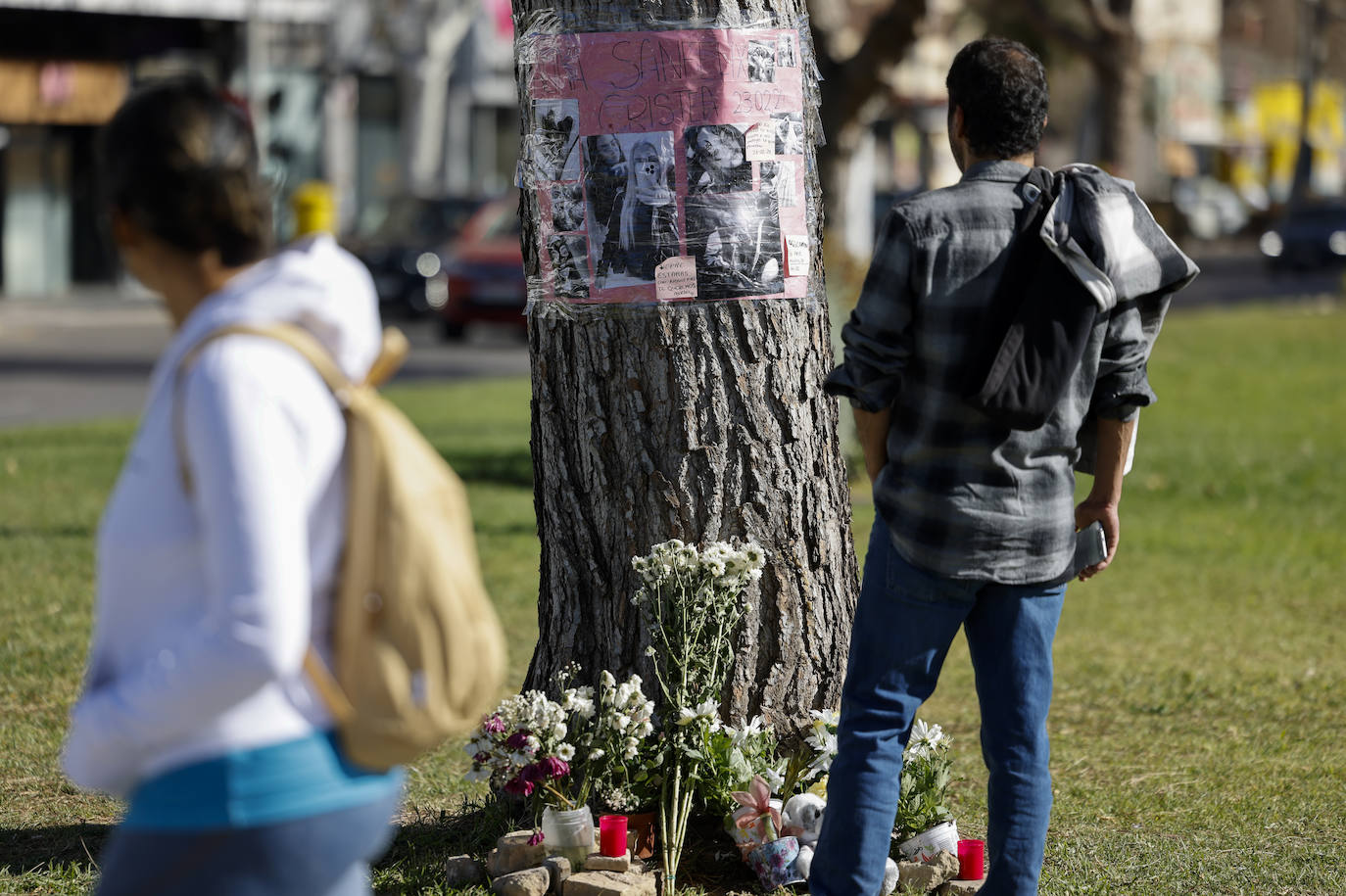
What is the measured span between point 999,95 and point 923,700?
3.85 ft

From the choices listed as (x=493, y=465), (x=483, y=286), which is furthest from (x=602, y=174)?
→ (x=483, y=286)

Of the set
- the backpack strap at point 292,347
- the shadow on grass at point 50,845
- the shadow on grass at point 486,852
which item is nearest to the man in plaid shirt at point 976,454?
the shadow on grass at point 486,852

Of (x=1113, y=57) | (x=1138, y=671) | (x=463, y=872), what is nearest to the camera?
(x=463, y=872)

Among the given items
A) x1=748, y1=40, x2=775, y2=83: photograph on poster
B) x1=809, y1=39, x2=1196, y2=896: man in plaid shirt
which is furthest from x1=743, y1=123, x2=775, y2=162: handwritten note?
x1=809, y1=39, x2=1196, y2=896: man in plaid shirt

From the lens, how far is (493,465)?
11992 millimetres

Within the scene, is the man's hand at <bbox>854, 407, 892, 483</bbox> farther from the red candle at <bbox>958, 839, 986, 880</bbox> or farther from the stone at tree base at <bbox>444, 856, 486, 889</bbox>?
the stone at tree base at <bbox>444, 856, 486, 889</bbox>

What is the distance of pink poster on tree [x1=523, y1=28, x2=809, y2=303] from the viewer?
155 inches

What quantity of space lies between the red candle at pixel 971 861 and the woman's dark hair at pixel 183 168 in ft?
8.07

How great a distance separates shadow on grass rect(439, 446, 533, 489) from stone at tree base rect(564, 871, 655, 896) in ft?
24.8

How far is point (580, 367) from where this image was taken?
402cm

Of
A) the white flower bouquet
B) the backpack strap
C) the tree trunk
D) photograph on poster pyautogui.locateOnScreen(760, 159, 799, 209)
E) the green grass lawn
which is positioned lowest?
the green grass lawn

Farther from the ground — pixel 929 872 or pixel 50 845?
pixel 929 872

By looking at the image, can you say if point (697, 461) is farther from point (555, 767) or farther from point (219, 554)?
point (219, 554)

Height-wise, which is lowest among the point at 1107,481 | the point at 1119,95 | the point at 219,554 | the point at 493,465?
the point at 493,465
